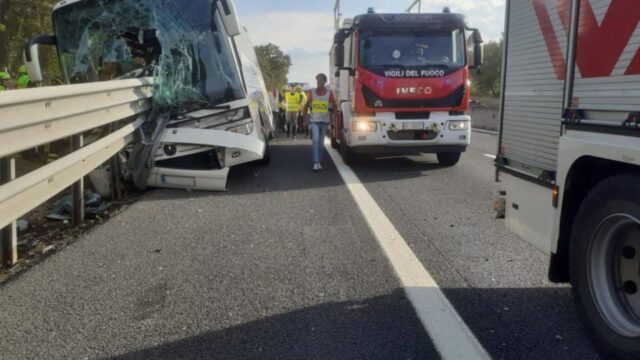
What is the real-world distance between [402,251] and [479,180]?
4.62 m

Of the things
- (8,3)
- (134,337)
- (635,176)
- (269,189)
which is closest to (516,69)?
(635,176)

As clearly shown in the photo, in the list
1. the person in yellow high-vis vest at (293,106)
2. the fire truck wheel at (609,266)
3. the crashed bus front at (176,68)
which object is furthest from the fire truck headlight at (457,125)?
the person in yellow high-vis vest at (293,106)

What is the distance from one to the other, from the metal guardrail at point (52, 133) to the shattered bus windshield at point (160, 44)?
973mm

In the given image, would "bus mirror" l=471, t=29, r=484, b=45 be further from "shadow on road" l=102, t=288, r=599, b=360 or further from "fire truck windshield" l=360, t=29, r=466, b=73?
"shadow on road" l=102, t=288, r=599, b=360

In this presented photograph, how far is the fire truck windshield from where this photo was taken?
33.1 feet

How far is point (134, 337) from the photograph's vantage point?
136 inches

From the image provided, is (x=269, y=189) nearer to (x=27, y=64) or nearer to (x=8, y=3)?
(x=27, y=64)

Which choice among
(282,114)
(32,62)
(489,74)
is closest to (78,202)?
(32,62)

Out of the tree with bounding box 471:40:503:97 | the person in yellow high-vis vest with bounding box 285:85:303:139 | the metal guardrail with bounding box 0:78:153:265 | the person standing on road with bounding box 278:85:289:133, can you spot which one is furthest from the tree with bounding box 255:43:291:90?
the metal guardrail with bounding box 0:78:153:265

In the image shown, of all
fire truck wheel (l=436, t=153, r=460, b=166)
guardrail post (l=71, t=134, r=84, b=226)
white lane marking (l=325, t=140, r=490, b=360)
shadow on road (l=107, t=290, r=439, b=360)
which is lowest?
shadow on road (l=107, t=290, r=439, b=360)

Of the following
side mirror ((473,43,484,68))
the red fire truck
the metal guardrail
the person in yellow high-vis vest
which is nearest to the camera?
the metal guardrail

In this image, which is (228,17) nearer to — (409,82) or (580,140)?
(409,82)

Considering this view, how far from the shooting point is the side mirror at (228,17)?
27.0 ft

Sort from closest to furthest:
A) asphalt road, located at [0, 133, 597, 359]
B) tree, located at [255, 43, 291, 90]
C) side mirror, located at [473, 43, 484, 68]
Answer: asphalt road, located at [0, 133, 597, 359]
side mirror, located at [473, 43, 484, 68]
tree, located at [255, 43, 291, 90]
